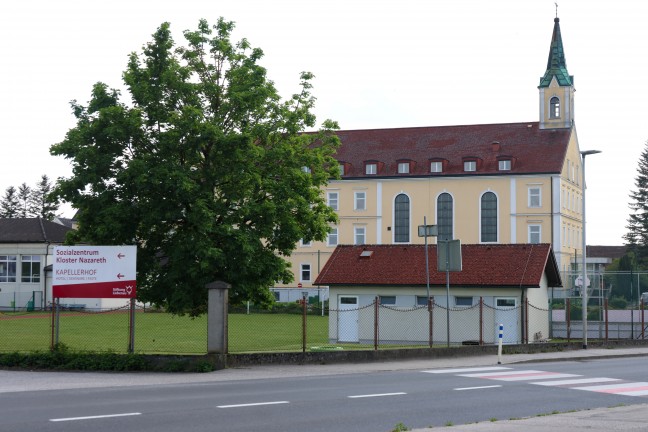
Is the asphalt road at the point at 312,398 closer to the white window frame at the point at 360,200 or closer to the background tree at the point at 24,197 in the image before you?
the white window frame at the point at 360,200

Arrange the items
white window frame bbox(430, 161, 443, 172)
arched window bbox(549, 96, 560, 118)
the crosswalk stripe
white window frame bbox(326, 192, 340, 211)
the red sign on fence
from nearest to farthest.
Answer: the crosswalk stripe, the red sign on fence, white window frame bbox(430, 161, 443, 172), arched window bbox(549, 96, 560, 118), white window frame bbox(326, 192, 340, 211)

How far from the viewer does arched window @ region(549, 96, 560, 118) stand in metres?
86.2

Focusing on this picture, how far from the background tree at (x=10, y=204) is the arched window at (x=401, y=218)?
67653mm

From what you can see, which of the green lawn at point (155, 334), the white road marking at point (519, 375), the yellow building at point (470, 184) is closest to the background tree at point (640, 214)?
the yellow building at point (470, 184)

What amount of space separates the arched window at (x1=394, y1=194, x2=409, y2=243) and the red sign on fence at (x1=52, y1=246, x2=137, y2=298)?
62602mm

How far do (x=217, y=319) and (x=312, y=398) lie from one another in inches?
249

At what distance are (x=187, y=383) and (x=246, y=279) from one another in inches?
311

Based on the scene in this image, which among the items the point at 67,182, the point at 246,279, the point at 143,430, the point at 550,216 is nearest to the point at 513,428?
the point at 143,430

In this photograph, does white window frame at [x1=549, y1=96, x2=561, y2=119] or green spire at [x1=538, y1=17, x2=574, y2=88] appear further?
green spire at [x1=538, y1=17, x2=574, y2=88]

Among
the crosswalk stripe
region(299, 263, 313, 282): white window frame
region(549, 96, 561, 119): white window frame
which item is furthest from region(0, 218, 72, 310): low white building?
the crosswalk stripe

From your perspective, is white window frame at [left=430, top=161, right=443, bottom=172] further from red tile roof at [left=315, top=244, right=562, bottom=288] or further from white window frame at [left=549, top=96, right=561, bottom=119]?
red tile roof at [left=315, top=244, right=562, bottom=288]

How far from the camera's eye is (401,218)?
277 ft

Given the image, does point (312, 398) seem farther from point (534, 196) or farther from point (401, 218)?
point (401, 218)

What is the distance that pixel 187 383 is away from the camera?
1817cm
